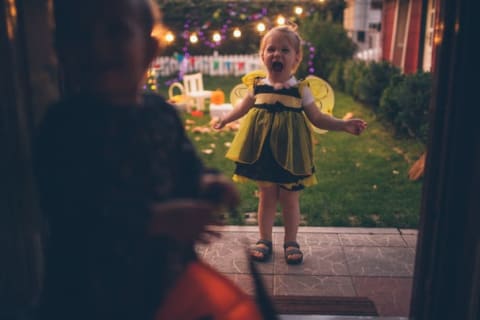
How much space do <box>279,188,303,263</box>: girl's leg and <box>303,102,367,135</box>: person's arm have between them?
1.84ft

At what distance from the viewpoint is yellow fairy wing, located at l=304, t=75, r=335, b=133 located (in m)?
3.79

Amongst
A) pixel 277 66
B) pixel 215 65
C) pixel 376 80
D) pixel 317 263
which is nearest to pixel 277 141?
pixel 277 66

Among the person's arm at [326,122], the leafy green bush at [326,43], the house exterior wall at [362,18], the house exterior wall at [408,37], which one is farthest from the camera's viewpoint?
the house exterior wall at [362,18]

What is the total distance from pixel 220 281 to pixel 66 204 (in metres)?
0.52

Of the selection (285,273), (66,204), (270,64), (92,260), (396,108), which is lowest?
(285,273)

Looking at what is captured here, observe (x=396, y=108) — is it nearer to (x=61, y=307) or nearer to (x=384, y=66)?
(x=384, y=66)

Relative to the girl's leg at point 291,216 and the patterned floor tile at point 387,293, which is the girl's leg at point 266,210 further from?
the patterned floor tile at point 387,293

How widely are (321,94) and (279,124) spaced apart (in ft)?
1.75

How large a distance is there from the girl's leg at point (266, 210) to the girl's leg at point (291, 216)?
6cm

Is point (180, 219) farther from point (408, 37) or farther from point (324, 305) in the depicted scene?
point (408, 37)

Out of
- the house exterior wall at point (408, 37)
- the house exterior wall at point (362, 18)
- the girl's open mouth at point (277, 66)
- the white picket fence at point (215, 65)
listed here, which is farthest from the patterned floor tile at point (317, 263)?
the house exterior wall at point (362, 18)

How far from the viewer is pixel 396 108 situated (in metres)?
8.37

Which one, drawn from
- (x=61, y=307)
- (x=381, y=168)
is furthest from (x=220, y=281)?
(x=381, y=168)

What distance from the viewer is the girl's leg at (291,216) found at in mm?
3691
